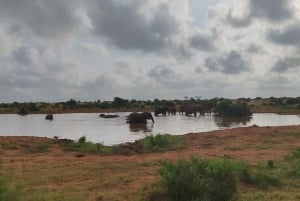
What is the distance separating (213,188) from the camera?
27.2ft

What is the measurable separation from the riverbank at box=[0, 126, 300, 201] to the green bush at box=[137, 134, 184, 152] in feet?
1.69

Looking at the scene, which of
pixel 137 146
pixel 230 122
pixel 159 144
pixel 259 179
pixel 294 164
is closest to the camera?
pixel 259 179

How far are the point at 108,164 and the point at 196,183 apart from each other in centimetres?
484

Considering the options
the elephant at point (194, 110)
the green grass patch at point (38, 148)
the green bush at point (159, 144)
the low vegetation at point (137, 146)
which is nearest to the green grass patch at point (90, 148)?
the low vegetation at point (137, 146)

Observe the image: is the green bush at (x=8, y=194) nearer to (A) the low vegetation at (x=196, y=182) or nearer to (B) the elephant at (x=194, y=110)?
(A) the low vegetation at (x=196, y=182)

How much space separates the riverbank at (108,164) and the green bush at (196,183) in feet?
2.63

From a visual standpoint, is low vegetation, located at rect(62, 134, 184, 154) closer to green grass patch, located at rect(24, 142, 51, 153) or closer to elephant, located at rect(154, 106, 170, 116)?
green grass patch, located at rect(24, 142, 51, 153)

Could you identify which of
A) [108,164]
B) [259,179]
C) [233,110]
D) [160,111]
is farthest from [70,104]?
[259,179]

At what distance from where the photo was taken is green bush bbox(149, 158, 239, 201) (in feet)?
26.2

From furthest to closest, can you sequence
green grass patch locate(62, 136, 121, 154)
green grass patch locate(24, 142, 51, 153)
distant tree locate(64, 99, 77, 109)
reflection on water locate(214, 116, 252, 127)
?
1. distant tree locate(64, 99, 77, 109)
2. reflection on water locate(214, 116, 252, 127)
3. green grass patch locate(24, 142, 51, 153)
4. green grass patch locate(62, 136, 121, 154)

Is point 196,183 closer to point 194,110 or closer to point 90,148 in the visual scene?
point 90,148

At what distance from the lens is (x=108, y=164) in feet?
40.9

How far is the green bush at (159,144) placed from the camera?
16.3 metres

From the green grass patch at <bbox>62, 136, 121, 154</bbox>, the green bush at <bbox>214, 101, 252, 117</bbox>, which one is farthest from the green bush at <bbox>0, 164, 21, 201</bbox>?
the green bush at <bbox>214, 101, 252, 117</bbox>
